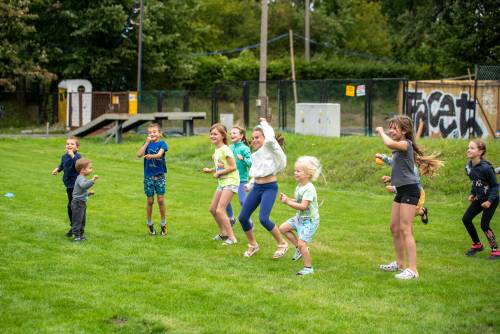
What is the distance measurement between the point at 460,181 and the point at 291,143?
721 cm

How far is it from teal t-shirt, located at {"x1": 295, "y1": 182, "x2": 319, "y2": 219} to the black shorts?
3.26 feet

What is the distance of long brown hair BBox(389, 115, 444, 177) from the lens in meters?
9.09

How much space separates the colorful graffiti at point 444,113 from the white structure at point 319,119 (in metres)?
2.92

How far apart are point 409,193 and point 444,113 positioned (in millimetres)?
20084

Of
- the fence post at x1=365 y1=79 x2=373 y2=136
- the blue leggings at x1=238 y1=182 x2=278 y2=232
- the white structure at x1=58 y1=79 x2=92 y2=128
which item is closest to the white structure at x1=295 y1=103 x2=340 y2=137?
the fence post at x1=365 y1=79 x2=373 y2=136

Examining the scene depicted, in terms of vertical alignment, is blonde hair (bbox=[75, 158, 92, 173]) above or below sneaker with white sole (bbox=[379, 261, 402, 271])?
above

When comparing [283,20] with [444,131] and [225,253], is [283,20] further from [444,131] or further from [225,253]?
[225,253]

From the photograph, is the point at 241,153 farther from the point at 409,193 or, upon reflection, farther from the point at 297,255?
the point at 409,193

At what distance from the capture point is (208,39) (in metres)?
60.6

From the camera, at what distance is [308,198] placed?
938 centimetres

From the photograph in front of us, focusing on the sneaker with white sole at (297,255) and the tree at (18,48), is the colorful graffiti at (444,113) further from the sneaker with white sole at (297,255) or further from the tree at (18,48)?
the tree at (18,48)

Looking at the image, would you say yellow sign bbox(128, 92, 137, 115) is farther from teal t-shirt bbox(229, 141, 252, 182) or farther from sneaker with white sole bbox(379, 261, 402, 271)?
sneaker with white sole bbox(379, 261, 402, 271)

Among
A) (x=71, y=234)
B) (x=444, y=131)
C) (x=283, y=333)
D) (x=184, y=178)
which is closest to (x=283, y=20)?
(x=444, y=131)

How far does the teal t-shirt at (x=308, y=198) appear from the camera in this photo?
9.40 metres
